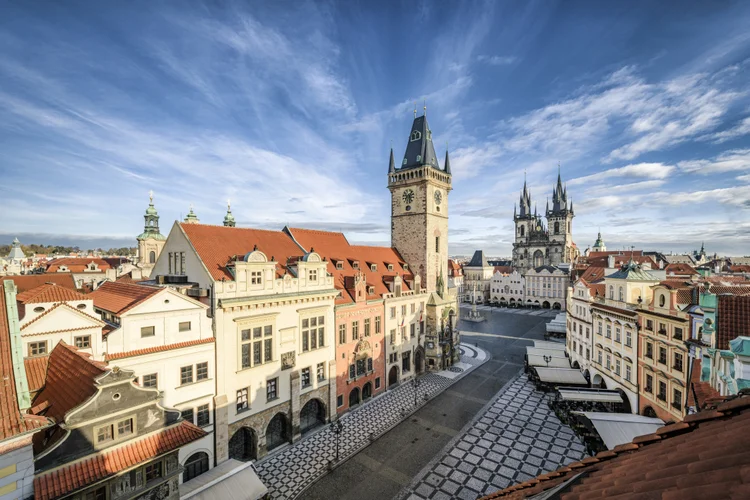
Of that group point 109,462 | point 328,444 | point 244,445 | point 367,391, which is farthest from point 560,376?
point 109,462

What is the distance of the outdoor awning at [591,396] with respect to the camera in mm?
30125

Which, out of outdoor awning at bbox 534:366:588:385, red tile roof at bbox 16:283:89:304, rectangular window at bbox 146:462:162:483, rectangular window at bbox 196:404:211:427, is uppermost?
red tile roof at bbox 16:283:89:304

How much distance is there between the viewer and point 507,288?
101625mm

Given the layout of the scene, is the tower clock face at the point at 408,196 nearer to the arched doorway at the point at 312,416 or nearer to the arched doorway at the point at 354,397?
the arched doorway at the point at 354,397

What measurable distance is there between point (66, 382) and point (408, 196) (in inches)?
1474

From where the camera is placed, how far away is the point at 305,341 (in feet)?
92.6

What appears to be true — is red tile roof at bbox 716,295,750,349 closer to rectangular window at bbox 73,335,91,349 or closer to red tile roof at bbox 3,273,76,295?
rectangular window at bbox 73,335,91,349

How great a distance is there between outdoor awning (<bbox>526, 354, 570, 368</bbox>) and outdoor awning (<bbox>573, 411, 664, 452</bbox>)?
1341cm

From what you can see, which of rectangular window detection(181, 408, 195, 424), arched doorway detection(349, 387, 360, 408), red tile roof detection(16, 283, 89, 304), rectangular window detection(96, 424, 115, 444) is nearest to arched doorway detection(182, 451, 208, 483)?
rectangular window detection(181, 408, 195, 424)

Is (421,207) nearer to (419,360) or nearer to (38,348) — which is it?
(419,360)

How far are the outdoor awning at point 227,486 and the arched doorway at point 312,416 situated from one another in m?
8.62

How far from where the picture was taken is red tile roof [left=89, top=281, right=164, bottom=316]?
2016cm

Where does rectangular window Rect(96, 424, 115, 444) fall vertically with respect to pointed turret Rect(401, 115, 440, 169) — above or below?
below

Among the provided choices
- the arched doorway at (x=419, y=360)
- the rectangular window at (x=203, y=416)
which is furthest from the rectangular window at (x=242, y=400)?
the arched doorway at (x=419, y=360)
